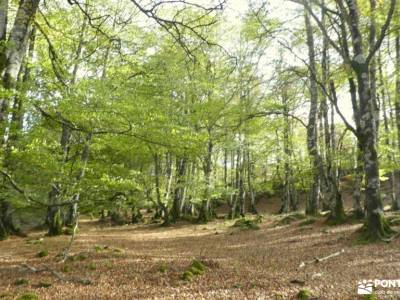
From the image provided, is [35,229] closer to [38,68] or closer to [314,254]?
[38,68]

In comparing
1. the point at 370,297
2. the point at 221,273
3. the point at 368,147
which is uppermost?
the point at 368,147

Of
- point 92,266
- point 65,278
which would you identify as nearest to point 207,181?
point 92,266

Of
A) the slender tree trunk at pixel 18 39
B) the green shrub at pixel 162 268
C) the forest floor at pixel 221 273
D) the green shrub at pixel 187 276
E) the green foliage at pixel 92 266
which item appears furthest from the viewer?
the green foliage at pixel 92 266

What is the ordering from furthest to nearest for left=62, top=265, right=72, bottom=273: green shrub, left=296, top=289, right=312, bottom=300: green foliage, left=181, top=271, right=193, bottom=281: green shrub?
left=62, top=265, right=72, bottom=273: green shrub
left=181, top=271, right=193, bottom=281: green shrub
left=296, top=289, right=312, bottom=300: green foliage

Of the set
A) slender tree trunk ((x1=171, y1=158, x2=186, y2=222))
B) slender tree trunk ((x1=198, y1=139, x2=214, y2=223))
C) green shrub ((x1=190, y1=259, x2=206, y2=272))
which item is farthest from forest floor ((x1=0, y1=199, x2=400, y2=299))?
slender tree trunk ((x1=171, y1=158, x2=186, y2=222))

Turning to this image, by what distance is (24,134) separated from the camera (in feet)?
39.1

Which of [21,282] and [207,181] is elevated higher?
[207,181]

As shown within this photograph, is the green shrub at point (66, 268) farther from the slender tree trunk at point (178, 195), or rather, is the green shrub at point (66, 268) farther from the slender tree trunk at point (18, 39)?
the slender tree trunk at point (178, 195)

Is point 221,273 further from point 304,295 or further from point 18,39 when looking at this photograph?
point 18,39

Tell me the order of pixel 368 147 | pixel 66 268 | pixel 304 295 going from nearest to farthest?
pixel 304 295 → pixel 66 268 → pixel 368 147

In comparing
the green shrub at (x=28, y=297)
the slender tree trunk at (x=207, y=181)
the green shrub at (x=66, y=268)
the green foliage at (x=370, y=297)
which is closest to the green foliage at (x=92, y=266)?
the green shrub at (x=66, y=268)

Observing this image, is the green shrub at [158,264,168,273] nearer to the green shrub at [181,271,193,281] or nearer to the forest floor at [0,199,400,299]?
the forest floor at [0,199,400,299]

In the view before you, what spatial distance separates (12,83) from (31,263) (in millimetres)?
6312

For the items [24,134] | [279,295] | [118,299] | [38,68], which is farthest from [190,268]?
[38,68]
